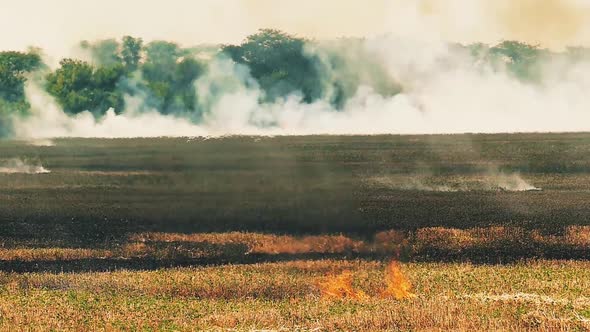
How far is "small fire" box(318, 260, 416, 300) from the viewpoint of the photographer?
1645 inches

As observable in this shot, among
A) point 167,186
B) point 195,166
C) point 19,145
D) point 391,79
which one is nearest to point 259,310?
point 167,186

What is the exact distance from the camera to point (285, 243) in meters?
58.3

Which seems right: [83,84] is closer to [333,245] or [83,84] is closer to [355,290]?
[333,245]

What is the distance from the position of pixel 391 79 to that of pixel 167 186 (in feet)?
343

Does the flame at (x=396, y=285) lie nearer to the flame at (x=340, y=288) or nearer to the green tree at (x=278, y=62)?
the flame at (x=340, y=288)

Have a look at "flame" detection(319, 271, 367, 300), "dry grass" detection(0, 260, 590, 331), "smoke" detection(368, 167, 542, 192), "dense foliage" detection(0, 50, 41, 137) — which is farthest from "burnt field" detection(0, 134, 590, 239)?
"flame" detection(319, 271, 367, 300)

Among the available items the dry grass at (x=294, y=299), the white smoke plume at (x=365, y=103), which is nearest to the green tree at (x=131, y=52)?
the white smoke plume at (x=365, y=103)

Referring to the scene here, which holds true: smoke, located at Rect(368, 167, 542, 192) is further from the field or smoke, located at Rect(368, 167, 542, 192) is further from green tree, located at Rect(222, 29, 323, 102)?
green tree, located at Rect(222, 29, 323, 102)

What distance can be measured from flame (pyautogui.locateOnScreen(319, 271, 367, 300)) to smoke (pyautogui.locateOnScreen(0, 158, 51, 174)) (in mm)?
66245

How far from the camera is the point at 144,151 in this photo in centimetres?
13150

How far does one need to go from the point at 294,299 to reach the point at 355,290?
3085mm

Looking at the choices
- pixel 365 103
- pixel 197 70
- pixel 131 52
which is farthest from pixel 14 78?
pixel 365 103

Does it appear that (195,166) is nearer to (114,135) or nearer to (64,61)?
(64,61)

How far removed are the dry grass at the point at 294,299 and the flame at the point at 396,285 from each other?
0.44 m
